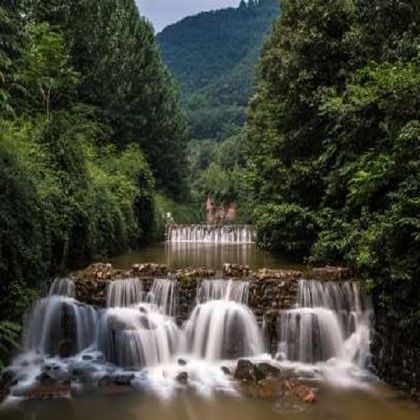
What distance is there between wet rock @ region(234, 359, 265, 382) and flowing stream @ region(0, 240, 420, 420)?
0.23m

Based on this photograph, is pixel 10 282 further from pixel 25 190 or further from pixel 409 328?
pixel 409 328

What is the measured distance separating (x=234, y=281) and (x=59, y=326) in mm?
4230

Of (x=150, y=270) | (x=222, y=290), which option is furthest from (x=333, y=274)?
→ (x=150, y=270)

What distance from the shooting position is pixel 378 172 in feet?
45.4

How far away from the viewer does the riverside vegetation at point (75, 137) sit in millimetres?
12562

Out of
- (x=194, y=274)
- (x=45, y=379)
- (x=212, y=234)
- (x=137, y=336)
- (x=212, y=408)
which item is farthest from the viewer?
(x=212, y=234)

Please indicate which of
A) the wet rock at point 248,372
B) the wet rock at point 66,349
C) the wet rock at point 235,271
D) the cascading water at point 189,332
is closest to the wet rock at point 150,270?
the cascading water at point 189,332

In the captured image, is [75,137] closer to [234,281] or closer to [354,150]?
[234,281]

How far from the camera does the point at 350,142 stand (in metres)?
16.4

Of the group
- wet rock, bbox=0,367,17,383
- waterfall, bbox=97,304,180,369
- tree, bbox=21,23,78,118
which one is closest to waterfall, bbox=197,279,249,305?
waterfall, bbox=97,304,180,369

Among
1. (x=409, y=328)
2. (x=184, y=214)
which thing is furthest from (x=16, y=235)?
(x=184, y=214)

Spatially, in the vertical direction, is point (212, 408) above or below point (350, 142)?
below

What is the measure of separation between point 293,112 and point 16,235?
10.5m

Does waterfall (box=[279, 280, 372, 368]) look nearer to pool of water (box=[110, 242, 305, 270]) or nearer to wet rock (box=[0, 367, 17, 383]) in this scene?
pool of water (box=[110, 242, 305, 270])
